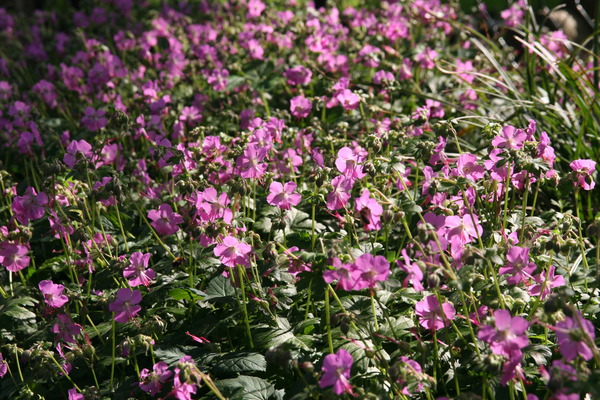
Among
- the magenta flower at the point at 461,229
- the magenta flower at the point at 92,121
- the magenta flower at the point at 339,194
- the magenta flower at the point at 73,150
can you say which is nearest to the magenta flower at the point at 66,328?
the magenta flower at the point at 73,150

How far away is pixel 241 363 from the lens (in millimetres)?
2086

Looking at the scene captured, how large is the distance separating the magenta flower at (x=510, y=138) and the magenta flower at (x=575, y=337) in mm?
859

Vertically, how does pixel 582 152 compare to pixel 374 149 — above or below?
below

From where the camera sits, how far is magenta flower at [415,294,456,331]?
6.23 ft

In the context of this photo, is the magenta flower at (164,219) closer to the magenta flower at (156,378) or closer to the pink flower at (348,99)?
the magenta flower at (156,378)

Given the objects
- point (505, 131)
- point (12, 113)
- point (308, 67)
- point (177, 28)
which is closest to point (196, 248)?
point (505, 131)

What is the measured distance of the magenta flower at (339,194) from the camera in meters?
2.18

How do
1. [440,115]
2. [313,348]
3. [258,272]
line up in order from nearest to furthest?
[313,348] → [258,272] → [440,115]

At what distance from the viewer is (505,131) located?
2.26 meters

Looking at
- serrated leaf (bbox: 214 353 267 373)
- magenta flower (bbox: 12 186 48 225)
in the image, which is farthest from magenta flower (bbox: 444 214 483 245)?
magenta flower (bbox: 12 186 48 225)

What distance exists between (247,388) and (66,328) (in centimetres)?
68

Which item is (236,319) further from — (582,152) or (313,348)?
(582,152)

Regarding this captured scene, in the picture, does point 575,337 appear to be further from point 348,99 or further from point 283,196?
point 348,99

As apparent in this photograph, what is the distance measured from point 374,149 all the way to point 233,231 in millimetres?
567
